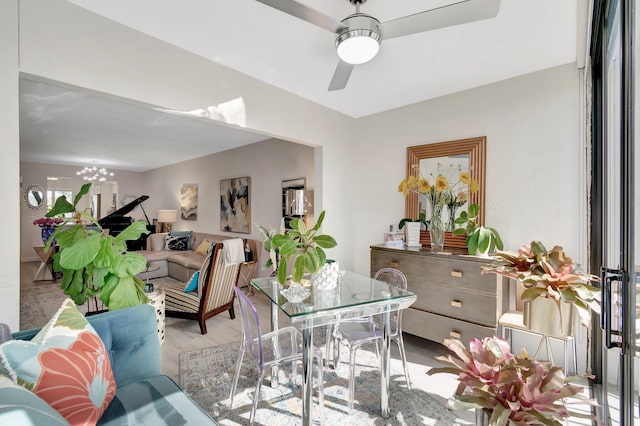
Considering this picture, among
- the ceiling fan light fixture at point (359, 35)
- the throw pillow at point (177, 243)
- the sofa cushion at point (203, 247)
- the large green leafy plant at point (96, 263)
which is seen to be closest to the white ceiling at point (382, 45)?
the ceiling fan light fixture at point (359, 35)

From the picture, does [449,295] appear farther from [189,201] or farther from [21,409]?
[189,201]

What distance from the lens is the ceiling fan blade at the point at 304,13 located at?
A: 1.51 m

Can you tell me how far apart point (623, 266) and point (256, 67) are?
2.75m

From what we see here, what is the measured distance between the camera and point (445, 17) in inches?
61.7

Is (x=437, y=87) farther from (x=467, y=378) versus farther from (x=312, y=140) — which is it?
(x=467, y=378)

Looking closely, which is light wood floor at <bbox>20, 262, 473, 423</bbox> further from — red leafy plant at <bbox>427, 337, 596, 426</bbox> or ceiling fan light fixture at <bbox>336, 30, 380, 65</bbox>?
ceiling fan light fixture at <bbox>336, 30, 380, 65</bbox>

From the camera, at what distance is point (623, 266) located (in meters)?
1.13

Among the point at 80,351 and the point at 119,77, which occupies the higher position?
the point at 119,77

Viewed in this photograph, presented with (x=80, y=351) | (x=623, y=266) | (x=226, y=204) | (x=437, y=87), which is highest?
(x=437, y=87)

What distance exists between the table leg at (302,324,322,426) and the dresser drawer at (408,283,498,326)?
1.49 meters

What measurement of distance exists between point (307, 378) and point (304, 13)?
6.33 feet

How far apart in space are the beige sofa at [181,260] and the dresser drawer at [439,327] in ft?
9.43

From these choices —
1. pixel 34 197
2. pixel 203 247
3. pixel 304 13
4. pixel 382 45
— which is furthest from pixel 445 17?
pixel 34 197

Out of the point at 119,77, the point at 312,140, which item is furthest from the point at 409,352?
the point at 119,77
